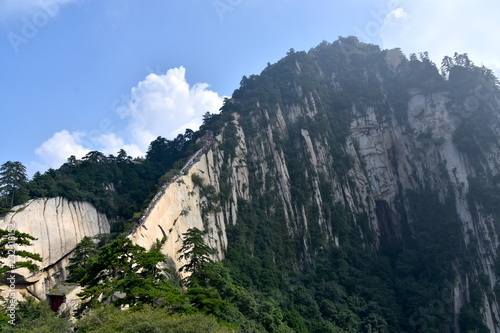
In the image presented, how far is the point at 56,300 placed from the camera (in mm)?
23328

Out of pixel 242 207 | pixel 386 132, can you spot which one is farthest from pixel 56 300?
pixel 386 132

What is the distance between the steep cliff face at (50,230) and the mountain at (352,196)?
8.42m

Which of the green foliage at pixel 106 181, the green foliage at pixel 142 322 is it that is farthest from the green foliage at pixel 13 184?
the green foliage at pixel 142 322

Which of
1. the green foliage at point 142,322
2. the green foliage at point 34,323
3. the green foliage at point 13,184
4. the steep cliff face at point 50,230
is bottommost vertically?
the green foliage at point 142,322

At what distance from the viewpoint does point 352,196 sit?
173 ft

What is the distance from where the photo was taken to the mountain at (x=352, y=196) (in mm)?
36469

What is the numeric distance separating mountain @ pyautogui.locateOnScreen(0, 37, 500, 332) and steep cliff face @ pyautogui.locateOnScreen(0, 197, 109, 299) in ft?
27.6

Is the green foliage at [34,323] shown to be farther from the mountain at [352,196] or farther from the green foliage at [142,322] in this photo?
the mountain at [352,196]

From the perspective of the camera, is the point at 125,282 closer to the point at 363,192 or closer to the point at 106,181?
the point at 106,181

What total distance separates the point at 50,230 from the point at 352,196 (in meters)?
37.8

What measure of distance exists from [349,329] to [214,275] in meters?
15.4

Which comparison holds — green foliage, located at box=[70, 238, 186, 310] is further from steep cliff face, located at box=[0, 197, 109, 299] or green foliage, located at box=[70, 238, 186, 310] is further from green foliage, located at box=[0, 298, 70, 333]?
steep cliff face, located at box=[0, 197, 109, 299]

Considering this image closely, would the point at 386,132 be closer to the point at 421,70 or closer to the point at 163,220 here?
the point at 421,70

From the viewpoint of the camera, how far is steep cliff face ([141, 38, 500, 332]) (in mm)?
38375
